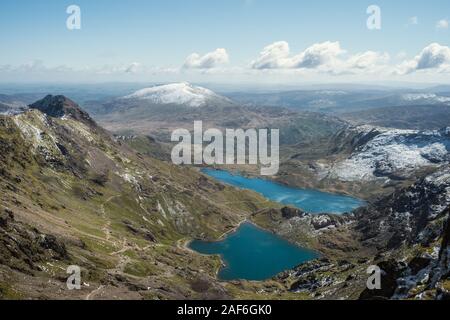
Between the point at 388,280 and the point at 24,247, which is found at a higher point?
the point at 388,280

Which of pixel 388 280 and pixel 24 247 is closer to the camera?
pixel 388 280

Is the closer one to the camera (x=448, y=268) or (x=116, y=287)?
(x=448, y=268)

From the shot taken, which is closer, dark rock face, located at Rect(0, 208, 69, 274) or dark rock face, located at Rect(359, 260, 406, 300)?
dark rock face, located at Rect(359, 260, 406, 300)

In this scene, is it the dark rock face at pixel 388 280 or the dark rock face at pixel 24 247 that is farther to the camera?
the dark rock face at pixel 24 247
